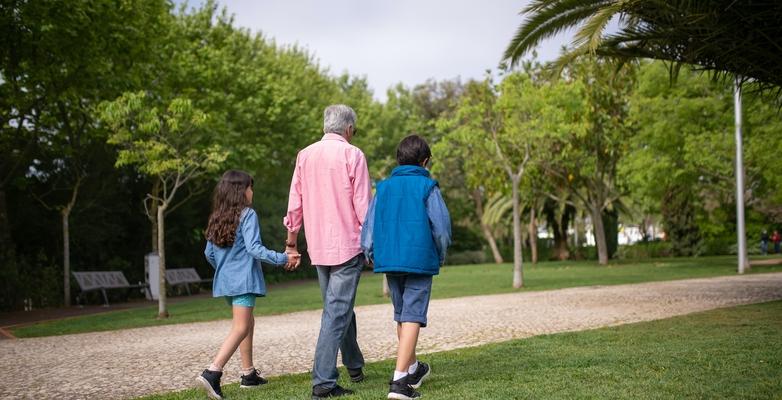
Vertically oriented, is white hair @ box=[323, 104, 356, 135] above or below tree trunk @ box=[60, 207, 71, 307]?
above

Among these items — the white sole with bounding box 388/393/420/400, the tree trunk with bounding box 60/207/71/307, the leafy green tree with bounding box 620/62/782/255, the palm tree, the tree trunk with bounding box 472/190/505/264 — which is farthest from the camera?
the tree trunk with bounding box 472/190/505/264

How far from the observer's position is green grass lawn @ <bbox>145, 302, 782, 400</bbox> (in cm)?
556

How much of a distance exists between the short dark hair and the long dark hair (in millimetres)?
1342

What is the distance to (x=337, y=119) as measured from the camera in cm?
605

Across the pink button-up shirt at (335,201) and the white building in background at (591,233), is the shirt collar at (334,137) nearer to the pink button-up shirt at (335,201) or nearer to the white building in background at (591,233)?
the pink button-up shirt at (335,201)

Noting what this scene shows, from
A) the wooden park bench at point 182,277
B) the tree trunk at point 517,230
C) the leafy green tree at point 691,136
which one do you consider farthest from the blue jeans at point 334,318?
the leafy green tree at point 691,136

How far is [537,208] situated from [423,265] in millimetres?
35771

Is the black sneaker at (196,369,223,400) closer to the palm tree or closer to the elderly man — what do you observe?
the elderly man

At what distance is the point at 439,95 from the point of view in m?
52.1

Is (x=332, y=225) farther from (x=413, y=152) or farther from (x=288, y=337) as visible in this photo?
(x=288, y=337)

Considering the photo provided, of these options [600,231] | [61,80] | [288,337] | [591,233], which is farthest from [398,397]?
[591,233]

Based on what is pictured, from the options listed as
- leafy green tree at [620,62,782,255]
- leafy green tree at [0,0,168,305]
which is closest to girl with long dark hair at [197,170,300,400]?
leafy green tree at [0,0,168,305]

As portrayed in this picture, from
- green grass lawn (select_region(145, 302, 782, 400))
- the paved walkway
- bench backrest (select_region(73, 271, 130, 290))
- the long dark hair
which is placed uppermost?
the long dark hair

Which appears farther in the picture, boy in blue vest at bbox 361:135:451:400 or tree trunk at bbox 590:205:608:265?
tree trunk at bbox 590:205:608:265
